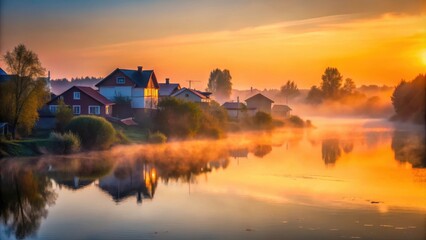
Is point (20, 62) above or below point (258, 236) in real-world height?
above

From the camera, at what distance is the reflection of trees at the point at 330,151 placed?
37688 mm

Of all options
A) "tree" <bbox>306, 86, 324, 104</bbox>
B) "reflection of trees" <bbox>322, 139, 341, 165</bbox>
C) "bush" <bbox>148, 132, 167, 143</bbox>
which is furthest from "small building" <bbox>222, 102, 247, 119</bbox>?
"tree" <bbox>306, 86, 324, 104</bbox>

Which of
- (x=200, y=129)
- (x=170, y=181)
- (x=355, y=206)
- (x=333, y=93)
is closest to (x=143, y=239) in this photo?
(x=355, y=206)

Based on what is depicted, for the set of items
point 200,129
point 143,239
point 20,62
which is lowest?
point 143,239

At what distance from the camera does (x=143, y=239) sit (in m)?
17.5

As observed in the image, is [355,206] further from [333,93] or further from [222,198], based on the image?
[333,93]

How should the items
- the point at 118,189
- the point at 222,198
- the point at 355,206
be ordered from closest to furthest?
the point at 355,206 → the point at 222,198 → the point at 118,189

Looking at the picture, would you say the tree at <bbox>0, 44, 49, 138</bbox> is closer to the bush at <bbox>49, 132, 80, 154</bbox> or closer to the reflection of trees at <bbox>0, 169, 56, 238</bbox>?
the bush at <bbox>49, 132, 80, 154</bbox>

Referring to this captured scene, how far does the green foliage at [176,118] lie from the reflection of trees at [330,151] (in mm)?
12306

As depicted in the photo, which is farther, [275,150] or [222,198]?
[275,150]

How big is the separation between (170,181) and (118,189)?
3.28 metres

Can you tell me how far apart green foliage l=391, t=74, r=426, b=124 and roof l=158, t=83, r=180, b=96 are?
31068 millimetres

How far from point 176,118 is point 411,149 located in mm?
20451

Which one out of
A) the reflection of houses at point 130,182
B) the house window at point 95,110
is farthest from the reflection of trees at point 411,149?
the house window at point 95,110
